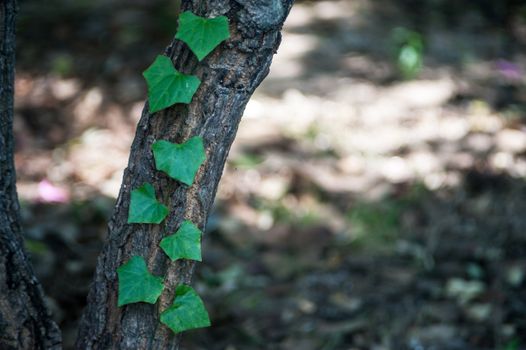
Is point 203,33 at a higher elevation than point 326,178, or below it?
below

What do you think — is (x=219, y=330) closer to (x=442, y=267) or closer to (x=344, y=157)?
(x=442, y=267)

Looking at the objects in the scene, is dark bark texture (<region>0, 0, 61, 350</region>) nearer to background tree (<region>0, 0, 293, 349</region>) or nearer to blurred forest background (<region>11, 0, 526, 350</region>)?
background tree (<region>0, 0, 293, 349</region>)

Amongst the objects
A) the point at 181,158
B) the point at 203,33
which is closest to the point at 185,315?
the point at 181,158

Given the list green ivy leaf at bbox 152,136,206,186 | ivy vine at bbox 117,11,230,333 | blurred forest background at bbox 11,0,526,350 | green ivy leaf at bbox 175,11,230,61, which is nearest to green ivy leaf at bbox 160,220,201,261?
ivy vine at bbox 117,11,230,333

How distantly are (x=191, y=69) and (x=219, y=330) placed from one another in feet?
4.13

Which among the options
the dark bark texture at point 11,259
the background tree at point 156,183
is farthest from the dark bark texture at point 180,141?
the dark bark texture at point 11,259

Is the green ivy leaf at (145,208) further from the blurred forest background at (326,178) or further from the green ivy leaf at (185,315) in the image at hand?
the blurred forest background at (326,178)

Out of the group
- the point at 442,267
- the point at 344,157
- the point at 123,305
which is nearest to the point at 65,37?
the point at 344,157

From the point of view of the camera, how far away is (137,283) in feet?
4.98

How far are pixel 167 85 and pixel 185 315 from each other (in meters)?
0.52

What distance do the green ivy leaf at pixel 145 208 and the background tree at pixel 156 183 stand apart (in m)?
0.02

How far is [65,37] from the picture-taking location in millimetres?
4434

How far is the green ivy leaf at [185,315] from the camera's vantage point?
5.02 ft

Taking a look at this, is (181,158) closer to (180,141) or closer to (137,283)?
(180,141)
